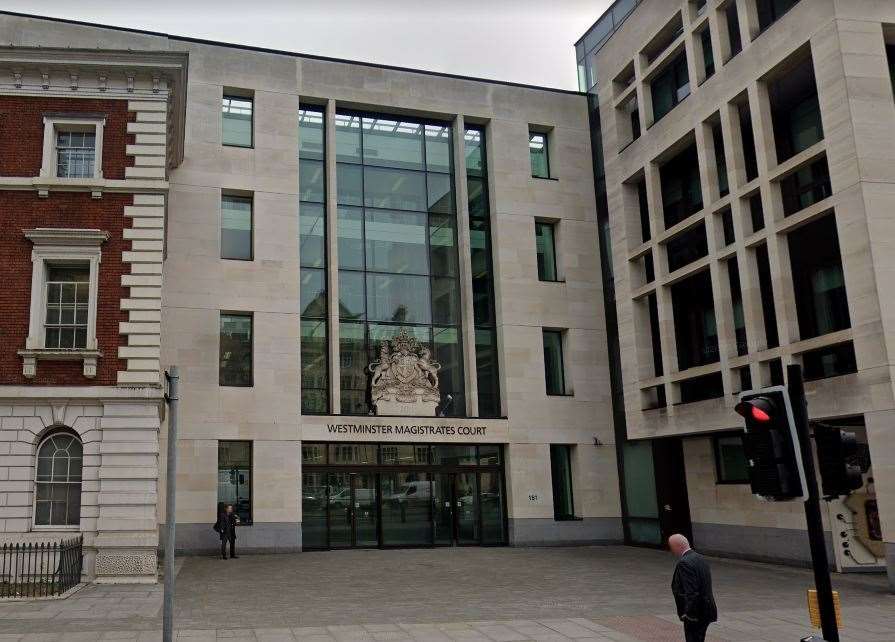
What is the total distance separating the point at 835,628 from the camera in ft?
22.0

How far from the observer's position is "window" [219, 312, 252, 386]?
26.9 m

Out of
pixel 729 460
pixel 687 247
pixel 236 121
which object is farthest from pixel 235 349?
pixel 729 460

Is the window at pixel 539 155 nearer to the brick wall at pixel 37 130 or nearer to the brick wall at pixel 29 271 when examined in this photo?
the brick wall at pixel 37 130

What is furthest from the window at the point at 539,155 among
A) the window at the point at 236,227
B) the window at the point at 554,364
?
the window at the point at 236,227

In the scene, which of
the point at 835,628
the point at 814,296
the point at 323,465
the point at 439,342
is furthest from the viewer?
the point at 439,342

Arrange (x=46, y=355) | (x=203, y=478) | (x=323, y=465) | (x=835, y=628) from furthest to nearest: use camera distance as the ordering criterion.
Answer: (x=323, y=465) → (x=203, y=478) → (x=46, y=355) → (x=835, y=628)

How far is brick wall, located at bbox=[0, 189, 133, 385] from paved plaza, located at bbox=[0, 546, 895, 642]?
5067mm

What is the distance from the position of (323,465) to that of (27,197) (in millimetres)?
12135

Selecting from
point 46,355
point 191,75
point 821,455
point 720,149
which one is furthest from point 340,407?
point 821,455

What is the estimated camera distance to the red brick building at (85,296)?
742 inches

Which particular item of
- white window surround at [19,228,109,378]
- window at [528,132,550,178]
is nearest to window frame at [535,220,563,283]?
window at [528,132,550,178]

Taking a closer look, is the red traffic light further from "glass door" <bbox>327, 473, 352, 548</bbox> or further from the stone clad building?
"glass door" <bbox>327, 473, 352, 548</bbox>

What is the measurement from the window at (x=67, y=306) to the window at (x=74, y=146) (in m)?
2.45

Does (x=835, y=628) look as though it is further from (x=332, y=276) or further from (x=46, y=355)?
(x=332, y=276)
